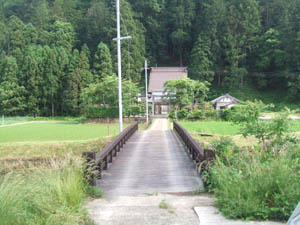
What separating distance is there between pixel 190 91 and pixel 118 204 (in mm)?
27698

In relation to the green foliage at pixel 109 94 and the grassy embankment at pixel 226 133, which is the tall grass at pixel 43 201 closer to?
the grassy embankment at pixel 226 133

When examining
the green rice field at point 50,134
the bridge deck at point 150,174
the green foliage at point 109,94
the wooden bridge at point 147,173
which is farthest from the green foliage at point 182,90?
the bridge deck at point 150,174

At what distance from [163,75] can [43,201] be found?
133ft

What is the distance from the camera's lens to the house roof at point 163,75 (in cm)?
4123

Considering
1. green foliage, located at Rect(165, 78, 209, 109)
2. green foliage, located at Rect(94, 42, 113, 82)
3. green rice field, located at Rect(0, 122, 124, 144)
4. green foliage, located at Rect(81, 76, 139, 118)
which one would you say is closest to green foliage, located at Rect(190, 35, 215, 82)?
green foliage, located at Rect(165, 78, 209, 109)

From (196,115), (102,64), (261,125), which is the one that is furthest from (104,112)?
(261,125)

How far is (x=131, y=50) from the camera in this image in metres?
41.0

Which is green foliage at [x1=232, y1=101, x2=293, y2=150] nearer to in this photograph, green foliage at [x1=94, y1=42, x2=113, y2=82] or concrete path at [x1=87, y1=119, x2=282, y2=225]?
concrete path at [x1=87, y1=119, x2=282, y2=225]

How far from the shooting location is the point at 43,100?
129 feet

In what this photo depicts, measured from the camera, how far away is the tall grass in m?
2.90

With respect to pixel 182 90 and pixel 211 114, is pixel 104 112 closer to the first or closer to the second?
pixel 182 90

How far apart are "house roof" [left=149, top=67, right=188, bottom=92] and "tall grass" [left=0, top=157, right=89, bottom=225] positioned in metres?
37.3

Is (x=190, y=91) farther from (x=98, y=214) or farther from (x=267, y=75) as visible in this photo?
(x=98, y=214)

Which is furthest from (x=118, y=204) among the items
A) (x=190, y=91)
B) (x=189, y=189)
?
(x=190, y=91)
